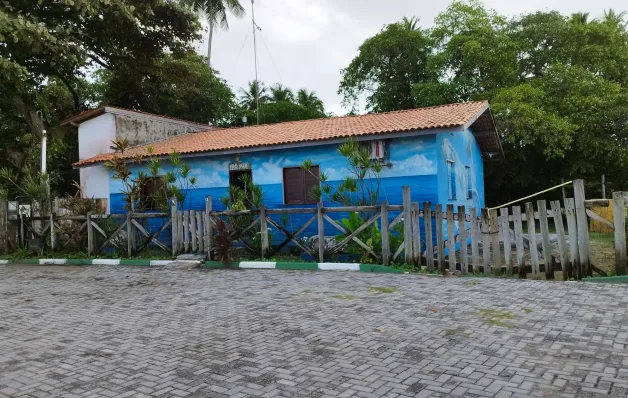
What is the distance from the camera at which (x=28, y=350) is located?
5.15 m

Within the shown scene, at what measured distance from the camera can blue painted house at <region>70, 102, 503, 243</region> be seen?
1205cm

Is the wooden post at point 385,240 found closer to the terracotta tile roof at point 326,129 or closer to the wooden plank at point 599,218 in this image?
the terracotta tile roof at point 326,129

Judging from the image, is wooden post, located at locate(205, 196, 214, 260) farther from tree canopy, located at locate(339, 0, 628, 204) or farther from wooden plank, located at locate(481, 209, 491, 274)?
tree canopy, located at locate(339, 0, 628, 204)

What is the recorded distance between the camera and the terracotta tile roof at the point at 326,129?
480 inches

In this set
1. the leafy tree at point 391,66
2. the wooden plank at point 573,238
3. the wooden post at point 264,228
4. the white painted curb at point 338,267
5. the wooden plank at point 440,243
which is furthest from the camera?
the leafy tree at point 391,66

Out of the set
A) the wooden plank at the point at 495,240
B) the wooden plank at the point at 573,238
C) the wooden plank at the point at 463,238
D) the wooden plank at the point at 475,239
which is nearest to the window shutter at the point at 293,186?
the wooden plank at the point at 463,238

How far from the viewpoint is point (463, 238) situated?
29.3ft

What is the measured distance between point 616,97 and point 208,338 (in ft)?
64.8

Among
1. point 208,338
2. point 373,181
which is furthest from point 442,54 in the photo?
point 208,338

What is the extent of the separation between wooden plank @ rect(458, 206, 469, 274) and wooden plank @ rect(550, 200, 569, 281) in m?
1.49

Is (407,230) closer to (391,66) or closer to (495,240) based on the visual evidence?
(495,240)

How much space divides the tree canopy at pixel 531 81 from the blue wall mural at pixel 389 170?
205 inches

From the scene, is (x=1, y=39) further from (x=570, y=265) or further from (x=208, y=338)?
(x=570, y=265)

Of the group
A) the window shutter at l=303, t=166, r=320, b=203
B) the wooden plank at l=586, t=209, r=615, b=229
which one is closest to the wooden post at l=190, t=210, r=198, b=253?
the window shutter at l=303, t=166, r=320, b=203
